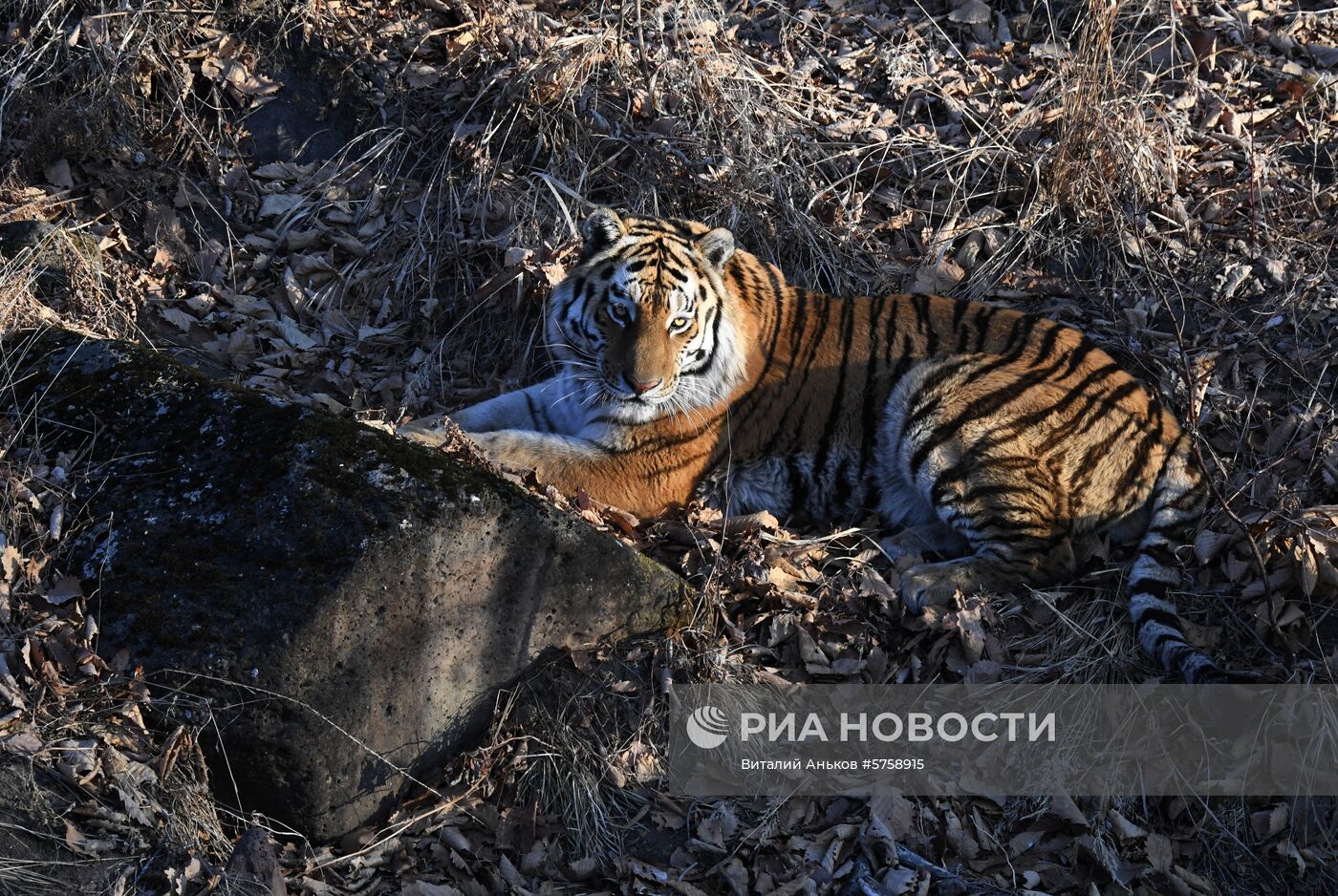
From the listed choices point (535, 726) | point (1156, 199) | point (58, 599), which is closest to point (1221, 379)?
point (1156, 199)

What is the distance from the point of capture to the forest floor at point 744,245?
3.96m

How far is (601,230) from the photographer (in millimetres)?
5152

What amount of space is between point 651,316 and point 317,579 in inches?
76.5

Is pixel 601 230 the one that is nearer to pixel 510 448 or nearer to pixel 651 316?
pixel 651 316

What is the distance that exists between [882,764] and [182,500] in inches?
107

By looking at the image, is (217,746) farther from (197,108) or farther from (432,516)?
(197,108)

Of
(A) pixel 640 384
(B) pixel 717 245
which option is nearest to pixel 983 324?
(B) pixel 717 245

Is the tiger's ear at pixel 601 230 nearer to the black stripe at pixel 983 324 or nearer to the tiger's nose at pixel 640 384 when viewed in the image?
the tiger's nose at pixel 640 384

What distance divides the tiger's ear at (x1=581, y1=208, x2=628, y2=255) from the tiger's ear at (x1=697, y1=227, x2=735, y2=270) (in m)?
0.38

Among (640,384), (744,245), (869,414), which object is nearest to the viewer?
(640,384)

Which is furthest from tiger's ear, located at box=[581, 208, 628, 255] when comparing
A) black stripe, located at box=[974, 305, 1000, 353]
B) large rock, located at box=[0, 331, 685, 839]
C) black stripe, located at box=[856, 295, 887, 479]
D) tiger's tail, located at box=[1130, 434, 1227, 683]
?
tiger's tail, located at box=[1130, 434, 1227, 683]

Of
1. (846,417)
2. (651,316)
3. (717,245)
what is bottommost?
(846,417)

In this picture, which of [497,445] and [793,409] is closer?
[497,445]

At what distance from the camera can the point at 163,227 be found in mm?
6082
